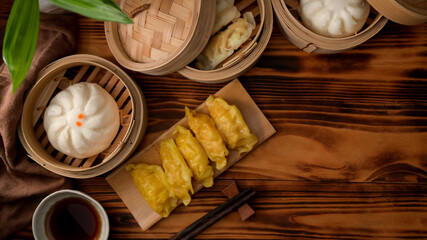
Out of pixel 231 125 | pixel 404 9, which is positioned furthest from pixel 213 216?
pixel 404 9

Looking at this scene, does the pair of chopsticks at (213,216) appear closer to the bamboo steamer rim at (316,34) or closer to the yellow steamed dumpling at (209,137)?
the yellow steamed dumpling at (209,137)

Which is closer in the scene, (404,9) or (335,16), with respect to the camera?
(404,9)

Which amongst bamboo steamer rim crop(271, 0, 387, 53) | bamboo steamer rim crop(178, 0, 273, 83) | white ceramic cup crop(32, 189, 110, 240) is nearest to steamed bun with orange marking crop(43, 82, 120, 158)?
white ceramic cup crop(32, 189, 110, 240)

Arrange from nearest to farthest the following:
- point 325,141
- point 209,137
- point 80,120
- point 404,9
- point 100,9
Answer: point 100,9, point 404,9, point 80,120, point 209,137, point 325,141

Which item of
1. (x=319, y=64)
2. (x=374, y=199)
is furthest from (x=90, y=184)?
(x=374, y=199)

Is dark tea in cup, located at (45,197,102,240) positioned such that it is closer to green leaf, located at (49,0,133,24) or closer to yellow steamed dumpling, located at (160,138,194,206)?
yellow steamed dumpling, located at (160,138,194,206)

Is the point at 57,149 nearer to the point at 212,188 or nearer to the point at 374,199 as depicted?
the point at 212,188

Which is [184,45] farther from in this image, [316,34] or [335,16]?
[335,16]
